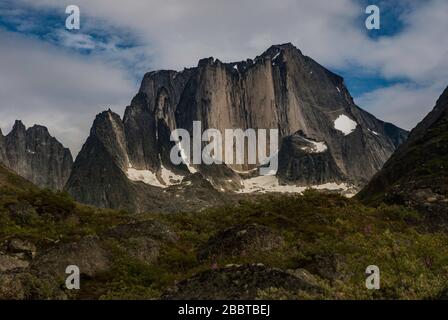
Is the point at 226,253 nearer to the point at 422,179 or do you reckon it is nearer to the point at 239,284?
the point at 239,284

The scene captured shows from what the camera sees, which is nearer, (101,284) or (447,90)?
(101,284)

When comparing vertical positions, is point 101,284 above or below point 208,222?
below

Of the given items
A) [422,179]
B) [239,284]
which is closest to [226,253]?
[239,284]

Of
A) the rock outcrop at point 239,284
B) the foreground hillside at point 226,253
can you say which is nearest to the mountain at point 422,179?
the foreground hillside at point 226,253

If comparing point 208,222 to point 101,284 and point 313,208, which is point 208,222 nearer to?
point 313,208

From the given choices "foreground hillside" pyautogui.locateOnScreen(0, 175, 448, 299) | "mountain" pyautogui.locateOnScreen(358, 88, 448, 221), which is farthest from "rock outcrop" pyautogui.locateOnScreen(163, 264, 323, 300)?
"mountain" pyautogui.locateOnScreen(358, 88, 448, 221)

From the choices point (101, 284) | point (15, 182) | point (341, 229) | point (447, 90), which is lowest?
point (101, 284)

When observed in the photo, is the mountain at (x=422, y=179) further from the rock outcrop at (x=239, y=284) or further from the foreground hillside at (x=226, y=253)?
the rock outcrop at (x=239, y=284)
